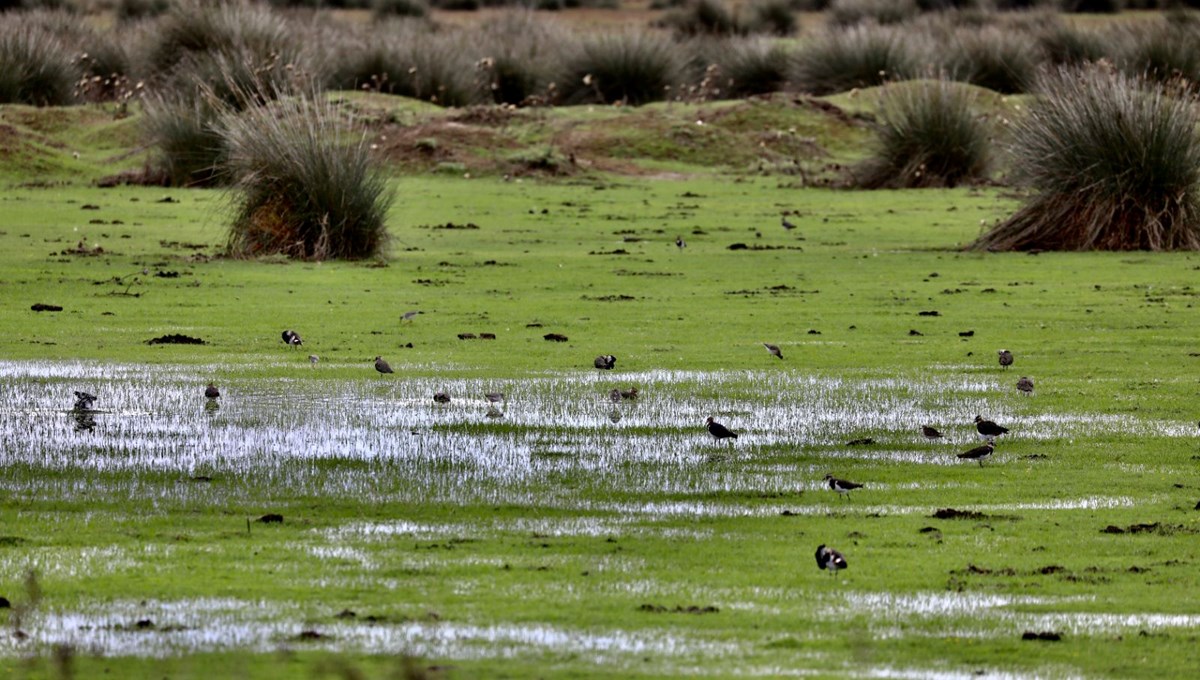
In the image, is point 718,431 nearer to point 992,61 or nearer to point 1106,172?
point 1106,172

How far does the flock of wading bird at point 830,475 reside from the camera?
7.75 m

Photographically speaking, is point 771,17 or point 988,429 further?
point 771,17

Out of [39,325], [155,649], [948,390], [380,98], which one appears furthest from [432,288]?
[380,98]

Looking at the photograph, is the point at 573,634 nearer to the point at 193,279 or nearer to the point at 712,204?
the point at 193,279

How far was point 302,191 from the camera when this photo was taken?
19984 millimetres

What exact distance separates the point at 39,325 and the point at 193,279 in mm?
3028

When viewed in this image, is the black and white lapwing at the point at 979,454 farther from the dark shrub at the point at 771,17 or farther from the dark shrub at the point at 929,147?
the dark shrub at the point at 771,17

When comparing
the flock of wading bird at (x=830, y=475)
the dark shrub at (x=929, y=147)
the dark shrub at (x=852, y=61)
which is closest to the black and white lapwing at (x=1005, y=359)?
the flock of wading bird at (x=830, y=475)

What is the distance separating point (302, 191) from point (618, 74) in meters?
21.1

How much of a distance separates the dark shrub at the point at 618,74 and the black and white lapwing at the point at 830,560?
32.8 meters

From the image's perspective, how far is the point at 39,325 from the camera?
50.8 ft

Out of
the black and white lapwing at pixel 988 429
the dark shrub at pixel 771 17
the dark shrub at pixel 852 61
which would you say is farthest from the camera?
the dark shrub at pixel 771 17

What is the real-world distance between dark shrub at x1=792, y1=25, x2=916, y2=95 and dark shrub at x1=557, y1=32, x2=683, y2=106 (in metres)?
2.82

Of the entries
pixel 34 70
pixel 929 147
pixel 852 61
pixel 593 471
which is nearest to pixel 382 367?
pixel 593 471
